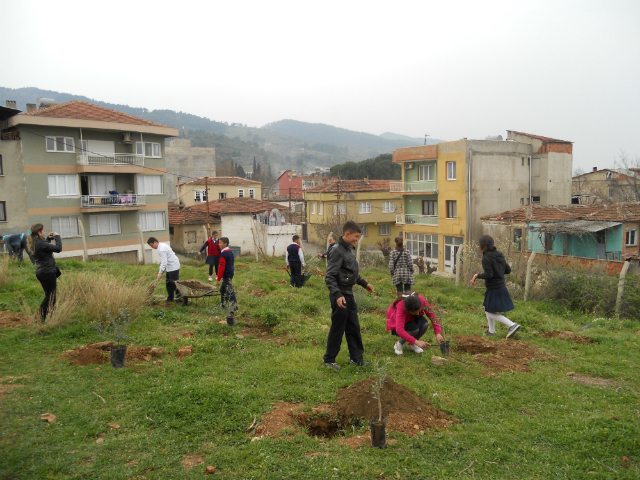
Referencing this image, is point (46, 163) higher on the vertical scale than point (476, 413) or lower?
higher

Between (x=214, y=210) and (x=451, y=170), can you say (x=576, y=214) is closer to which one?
(x=451, y=170)

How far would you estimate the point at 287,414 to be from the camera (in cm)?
500

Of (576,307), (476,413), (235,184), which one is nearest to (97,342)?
(476,413)

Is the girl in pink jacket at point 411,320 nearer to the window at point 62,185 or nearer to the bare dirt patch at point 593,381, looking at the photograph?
the bare dirt patch at point 593,381

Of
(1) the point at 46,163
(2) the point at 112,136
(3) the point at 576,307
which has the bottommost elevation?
(3) the point at 576,307

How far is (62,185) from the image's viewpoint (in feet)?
95.7

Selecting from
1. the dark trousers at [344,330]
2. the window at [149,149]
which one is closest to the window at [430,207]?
the window at [149,149]

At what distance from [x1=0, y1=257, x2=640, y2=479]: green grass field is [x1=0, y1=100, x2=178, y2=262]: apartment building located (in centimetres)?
2088

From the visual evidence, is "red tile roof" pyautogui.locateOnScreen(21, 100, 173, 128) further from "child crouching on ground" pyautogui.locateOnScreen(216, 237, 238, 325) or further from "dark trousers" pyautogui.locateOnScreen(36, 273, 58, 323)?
"child crouching on ground" pyautogui.locateOnScreen(216, 237, 238, 325)

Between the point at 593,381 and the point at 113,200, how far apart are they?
30777 millimetres

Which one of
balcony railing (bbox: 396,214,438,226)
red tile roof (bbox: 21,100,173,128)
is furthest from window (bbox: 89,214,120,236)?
balcony railing (bbox: 396,214,438,226)

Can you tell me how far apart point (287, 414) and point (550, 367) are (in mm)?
4310

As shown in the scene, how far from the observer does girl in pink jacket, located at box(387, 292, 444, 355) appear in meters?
6.82

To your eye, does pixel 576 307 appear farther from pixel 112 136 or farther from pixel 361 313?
pixel 112 136
